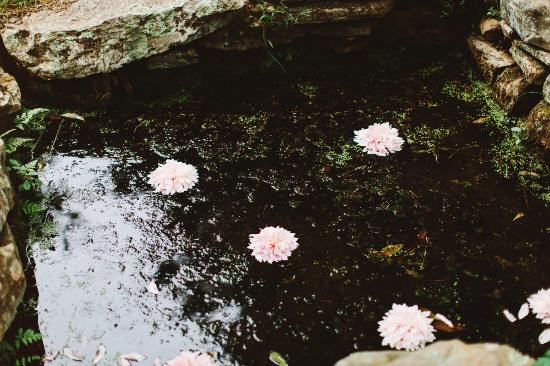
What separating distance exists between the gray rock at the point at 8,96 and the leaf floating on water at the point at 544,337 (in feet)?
10.0

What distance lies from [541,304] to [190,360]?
5.14 feet

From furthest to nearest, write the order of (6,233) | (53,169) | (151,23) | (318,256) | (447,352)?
1. (151,23)
2. (53,169)
3. (318,256)
4. (6,233)
5. (447,352)

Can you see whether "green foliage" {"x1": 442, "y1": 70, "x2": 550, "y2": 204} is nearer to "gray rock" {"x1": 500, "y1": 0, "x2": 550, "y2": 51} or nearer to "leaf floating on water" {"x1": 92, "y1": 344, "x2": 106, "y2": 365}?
"gray rock" {"x1": 500, "y1": 0, "x2": 550, "y2": 51}

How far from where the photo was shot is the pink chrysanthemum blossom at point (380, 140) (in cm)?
308

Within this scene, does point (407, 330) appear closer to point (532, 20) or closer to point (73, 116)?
point (532, 20)

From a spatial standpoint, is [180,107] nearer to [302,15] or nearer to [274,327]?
[302,15]

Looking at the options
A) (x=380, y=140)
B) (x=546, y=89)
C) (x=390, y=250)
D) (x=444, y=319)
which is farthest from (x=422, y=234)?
(x=546, y=89)

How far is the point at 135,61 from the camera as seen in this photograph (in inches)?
135

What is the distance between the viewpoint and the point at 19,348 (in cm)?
212

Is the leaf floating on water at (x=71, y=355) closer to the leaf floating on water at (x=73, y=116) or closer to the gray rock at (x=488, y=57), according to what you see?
the leaf floating on water at (x=73, y=116)

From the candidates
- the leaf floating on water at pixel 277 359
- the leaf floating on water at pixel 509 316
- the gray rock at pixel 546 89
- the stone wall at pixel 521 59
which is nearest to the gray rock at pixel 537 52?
the stone wall at pixel 521 59

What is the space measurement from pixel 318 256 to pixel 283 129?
111 cm

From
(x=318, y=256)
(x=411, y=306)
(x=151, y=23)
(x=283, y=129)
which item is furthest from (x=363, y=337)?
(x=151, y=23)

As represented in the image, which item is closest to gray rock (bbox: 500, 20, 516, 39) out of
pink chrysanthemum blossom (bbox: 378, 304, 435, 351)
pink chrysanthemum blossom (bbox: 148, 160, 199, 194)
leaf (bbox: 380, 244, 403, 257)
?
leaf (bbox: 380, 244, 403, 257)
